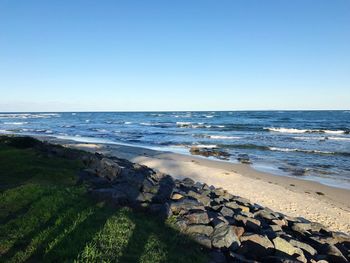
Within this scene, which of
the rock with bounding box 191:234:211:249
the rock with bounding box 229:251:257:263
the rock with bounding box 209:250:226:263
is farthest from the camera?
the rock with bounding box 191:234:211:249

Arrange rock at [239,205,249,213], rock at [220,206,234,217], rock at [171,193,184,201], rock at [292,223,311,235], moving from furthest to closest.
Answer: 1. rock at [239,205,249,213]
2. rock at [171,193,184,201]
3. rock at [292,223,311,235]
4. rock at [220,206,234,217]

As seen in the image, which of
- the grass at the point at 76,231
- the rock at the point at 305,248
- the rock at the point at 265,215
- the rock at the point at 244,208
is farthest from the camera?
the rock at the point at 244,208

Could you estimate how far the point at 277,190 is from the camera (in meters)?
13.7

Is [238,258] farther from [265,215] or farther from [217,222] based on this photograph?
[265,215]

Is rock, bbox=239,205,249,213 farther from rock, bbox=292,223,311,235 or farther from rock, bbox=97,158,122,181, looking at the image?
rock, bbox=97,158,122,181

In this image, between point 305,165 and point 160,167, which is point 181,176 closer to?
point 160,167

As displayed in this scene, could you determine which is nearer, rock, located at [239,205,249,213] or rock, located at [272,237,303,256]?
rock, located at [272,237,303,256]

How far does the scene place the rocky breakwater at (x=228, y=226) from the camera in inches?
240

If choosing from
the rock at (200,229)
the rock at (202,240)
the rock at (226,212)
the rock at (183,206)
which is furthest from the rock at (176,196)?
the rock at (202,240)

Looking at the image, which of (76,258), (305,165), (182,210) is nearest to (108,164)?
(182,210)

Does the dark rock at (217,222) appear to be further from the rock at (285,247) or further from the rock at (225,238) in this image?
the rock at (285,247)

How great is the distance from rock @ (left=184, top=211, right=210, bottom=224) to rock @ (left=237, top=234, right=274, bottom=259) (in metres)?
0.78

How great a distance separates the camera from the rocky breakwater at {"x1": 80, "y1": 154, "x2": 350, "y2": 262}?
6090 mm

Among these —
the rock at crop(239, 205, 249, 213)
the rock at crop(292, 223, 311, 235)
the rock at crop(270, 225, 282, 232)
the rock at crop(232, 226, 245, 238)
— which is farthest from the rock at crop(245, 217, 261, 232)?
the rock at crop(239, 205, 249, 213)
